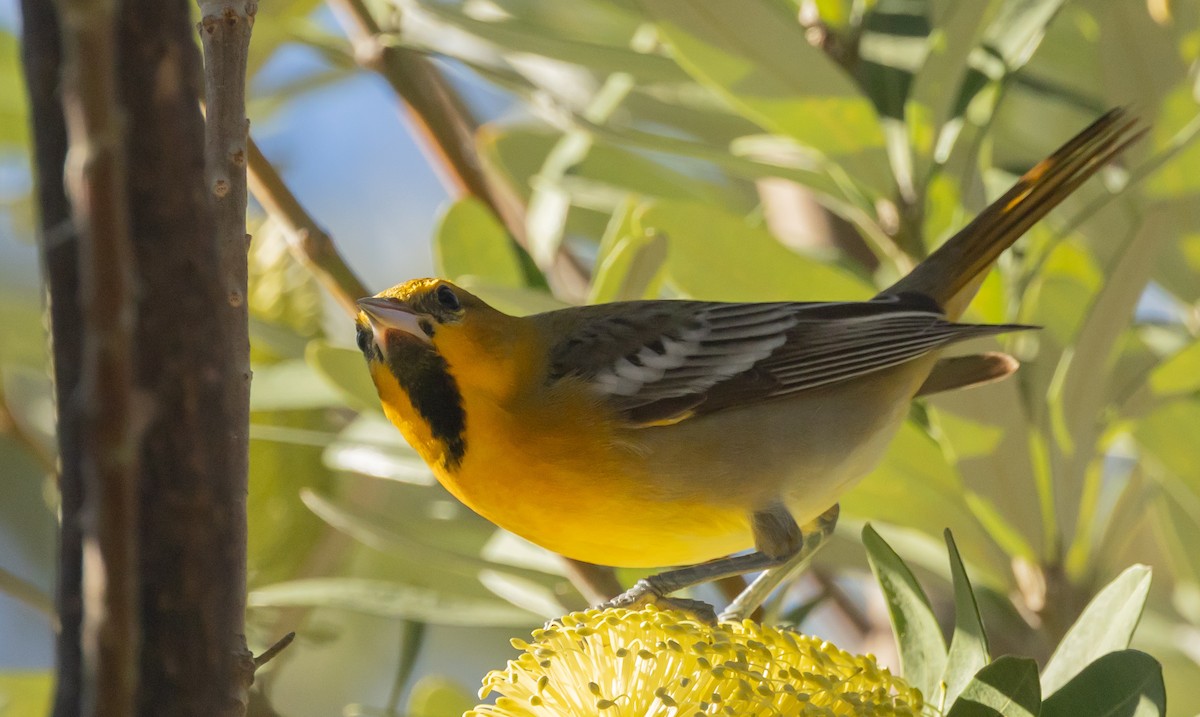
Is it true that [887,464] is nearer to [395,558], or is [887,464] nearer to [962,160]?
[962,160]

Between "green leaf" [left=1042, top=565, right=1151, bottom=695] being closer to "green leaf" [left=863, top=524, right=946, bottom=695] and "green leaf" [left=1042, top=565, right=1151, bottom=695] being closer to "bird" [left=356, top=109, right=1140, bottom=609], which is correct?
"green leaf" [left=863, top=524, right=946, bottom=695]

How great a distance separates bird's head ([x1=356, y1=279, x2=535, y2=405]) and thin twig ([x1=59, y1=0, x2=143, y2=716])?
1.47 meters

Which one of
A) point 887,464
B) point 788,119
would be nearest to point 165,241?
point 788,119

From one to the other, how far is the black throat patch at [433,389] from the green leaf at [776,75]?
72cm

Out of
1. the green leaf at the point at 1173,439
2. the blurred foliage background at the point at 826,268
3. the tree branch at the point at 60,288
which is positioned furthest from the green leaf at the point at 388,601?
the tree branch at the point at 60,288

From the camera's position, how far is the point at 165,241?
0.96m

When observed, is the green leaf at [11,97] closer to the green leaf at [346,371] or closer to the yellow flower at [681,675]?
the green leaf at [346,371]

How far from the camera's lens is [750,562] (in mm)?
2266

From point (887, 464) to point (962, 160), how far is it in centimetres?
56

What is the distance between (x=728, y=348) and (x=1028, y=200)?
0.66m

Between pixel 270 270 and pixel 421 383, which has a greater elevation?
pixel 270 270

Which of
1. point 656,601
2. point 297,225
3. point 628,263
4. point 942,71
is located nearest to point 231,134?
point 297,225

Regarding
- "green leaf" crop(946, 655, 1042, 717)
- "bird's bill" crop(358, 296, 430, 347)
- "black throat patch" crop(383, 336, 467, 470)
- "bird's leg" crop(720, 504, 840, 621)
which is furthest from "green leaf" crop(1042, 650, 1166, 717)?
"bird's bill" crop(358, 296, 430, 347)

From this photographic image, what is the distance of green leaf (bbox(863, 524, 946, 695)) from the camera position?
155 centimetres
